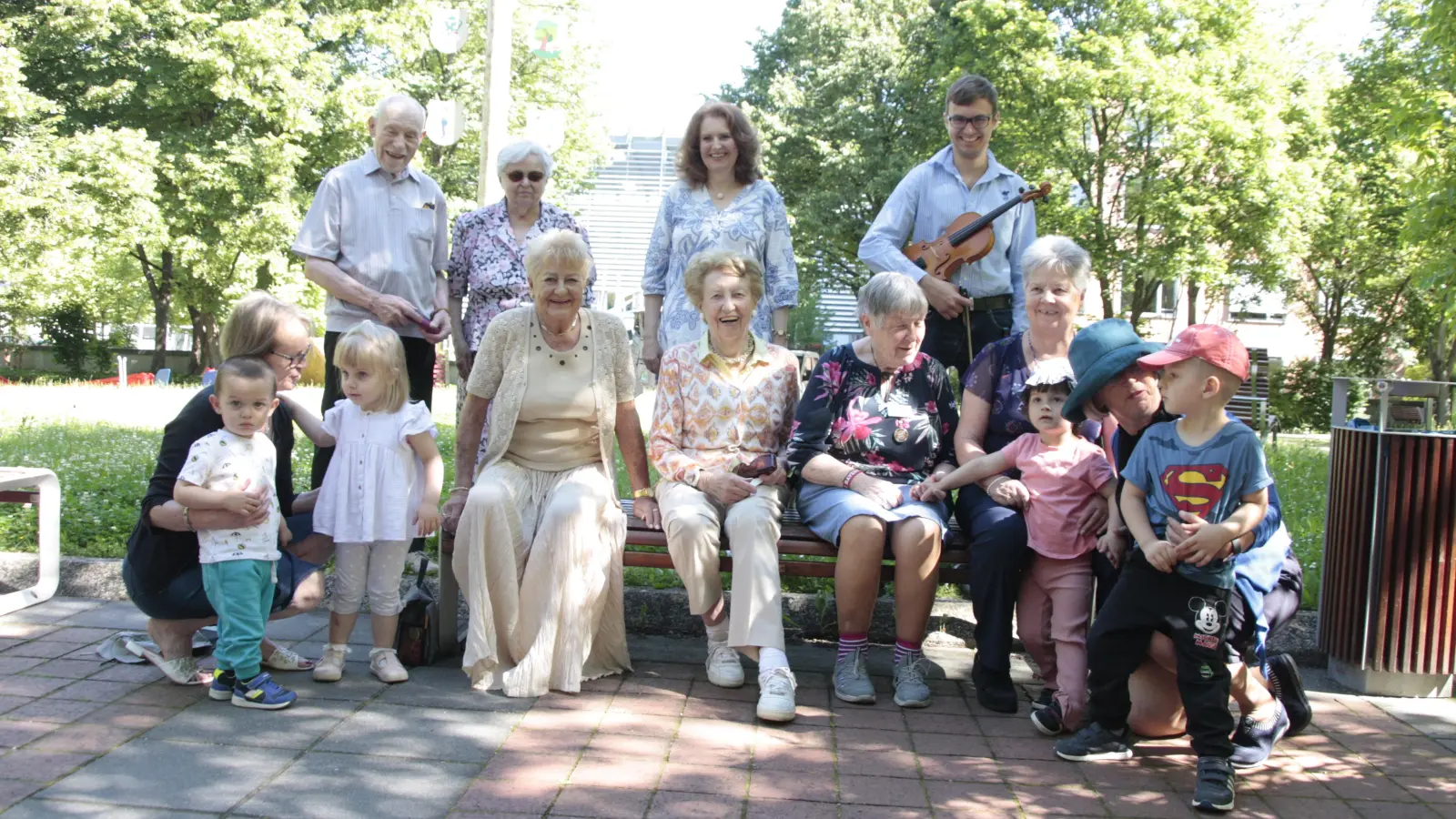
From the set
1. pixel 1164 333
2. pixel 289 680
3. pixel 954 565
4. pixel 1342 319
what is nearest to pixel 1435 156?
pixel 954 565

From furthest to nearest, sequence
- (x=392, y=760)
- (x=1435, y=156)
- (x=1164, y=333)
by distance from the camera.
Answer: (x=1164, y=333) → (x=1435, y=156) → (x=392, y=760)

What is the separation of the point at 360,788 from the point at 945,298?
3.05m

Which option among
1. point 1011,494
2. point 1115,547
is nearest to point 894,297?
point 1011,494

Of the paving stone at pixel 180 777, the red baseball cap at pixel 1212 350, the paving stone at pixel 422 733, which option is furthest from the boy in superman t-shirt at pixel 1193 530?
the paving stone at pixel 180 777

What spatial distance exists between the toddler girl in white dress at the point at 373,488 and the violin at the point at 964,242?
234cm

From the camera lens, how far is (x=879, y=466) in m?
4.53

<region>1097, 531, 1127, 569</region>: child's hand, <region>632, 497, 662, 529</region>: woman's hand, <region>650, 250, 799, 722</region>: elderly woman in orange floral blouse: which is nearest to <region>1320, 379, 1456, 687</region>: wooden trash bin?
<region>1097, 531, 1127, 569</region>: child's hand

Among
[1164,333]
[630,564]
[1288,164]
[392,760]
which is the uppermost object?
[1288,164]

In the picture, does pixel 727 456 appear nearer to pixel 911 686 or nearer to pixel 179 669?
pixel 911 686

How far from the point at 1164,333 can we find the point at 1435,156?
23.7 meters

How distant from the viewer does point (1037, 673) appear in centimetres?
469

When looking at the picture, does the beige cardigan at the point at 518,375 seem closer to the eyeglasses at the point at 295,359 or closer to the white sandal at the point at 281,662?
the eyeglasses at the point at 295,359

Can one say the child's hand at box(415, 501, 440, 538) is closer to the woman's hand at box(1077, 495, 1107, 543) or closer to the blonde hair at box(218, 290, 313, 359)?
the blonde hair at box(218, 290, 313, 359)

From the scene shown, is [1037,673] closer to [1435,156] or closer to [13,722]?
[13,722]
